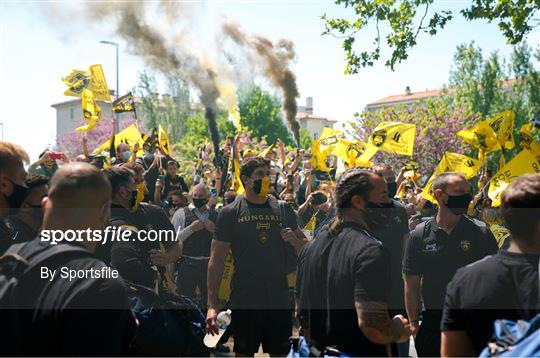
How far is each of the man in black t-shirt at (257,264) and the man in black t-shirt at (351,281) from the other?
5.71ft

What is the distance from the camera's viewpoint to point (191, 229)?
8125 mm

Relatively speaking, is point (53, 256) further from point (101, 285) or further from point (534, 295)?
point (534, 295)

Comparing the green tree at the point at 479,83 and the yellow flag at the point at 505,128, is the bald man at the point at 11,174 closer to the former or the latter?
the yellow flag at the point at 505,128

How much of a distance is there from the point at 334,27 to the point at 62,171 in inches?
360

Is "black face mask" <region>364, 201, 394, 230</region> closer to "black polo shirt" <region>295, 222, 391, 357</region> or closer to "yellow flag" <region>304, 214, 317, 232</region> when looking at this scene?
"black polo shirt" <region>295, 222, 391, 357</region>

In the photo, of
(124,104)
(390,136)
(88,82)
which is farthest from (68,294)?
(124,104)

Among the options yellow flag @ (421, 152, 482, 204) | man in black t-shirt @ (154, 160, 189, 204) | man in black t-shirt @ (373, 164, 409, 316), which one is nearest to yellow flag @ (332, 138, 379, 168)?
yellow flag @ (421, 152, 482, 204)

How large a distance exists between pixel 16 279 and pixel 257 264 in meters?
3.22

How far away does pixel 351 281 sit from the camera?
11.4 feet

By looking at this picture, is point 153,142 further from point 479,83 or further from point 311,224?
point 479,83

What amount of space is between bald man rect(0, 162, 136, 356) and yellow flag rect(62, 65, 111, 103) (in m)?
11.1

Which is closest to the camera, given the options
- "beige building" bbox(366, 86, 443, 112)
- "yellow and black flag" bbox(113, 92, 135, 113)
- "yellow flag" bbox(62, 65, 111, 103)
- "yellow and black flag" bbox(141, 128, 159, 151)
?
"yellow and black flag" bbox(141, 128, 159, 151)

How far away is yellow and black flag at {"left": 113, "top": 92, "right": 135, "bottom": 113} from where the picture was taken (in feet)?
47.2

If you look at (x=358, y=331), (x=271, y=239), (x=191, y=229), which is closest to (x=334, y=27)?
(x=191, y=229)
